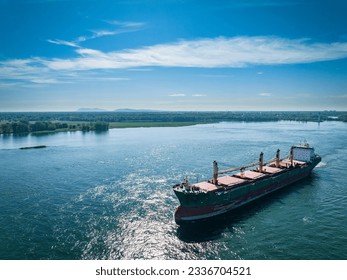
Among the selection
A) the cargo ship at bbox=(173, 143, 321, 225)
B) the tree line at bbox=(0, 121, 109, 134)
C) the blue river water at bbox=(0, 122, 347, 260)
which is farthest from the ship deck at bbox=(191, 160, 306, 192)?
the tree line at bbox=(0, 121, 109, 134)

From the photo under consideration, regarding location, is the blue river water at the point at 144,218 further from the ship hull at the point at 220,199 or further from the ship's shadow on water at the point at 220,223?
the ship hull at the point at 220,199

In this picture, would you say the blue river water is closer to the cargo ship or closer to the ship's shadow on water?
the ship's shadow on water

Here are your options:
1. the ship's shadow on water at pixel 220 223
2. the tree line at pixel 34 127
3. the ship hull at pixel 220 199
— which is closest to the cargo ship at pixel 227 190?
the ship hull at pixel 220 199

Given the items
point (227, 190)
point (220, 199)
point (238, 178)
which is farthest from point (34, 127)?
point (220, 199)

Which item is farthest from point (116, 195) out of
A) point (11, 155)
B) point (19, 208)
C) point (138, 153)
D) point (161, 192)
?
point (11, 155)

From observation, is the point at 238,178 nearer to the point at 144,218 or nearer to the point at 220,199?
the point at 220,199

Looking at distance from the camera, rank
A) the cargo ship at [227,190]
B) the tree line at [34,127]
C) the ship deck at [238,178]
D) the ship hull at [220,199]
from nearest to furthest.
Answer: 1. the ship hull at [220,199]
2. the cargo ship at [227,190]
3. the ship deck at [238,178]
4. the tree line at [34,127]
